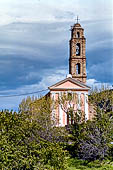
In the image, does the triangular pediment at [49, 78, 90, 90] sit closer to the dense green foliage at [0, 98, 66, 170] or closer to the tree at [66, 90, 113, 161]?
the tree at [66, 90, 113, 161]

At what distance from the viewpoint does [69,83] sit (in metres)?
32.2

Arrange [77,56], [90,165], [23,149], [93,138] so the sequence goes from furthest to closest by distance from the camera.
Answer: [77,56], [93,138], [90,165], [23,149]

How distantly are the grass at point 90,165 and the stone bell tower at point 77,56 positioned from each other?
2787 centimetres

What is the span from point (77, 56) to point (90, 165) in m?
29.7

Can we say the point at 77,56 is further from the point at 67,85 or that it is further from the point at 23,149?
the point at 23,149

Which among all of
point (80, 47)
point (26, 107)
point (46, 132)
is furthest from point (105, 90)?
point (80, 47)

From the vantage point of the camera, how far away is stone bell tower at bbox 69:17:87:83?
41562 millimetres

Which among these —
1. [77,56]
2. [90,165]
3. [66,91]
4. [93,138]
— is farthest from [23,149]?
[77,56]

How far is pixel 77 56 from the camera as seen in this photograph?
42.1m

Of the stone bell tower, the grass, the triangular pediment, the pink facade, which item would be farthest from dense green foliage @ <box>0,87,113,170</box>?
the stone bell tower

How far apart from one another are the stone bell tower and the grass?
1097 inches

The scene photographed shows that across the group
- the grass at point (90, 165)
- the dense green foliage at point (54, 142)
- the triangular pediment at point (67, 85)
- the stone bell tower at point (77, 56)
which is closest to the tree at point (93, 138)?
the dense green foliage at point (54, 142)

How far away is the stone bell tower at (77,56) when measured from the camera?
41.6 metres

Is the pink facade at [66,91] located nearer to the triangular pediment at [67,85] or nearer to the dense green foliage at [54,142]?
the triangular pediment at [67,85]
